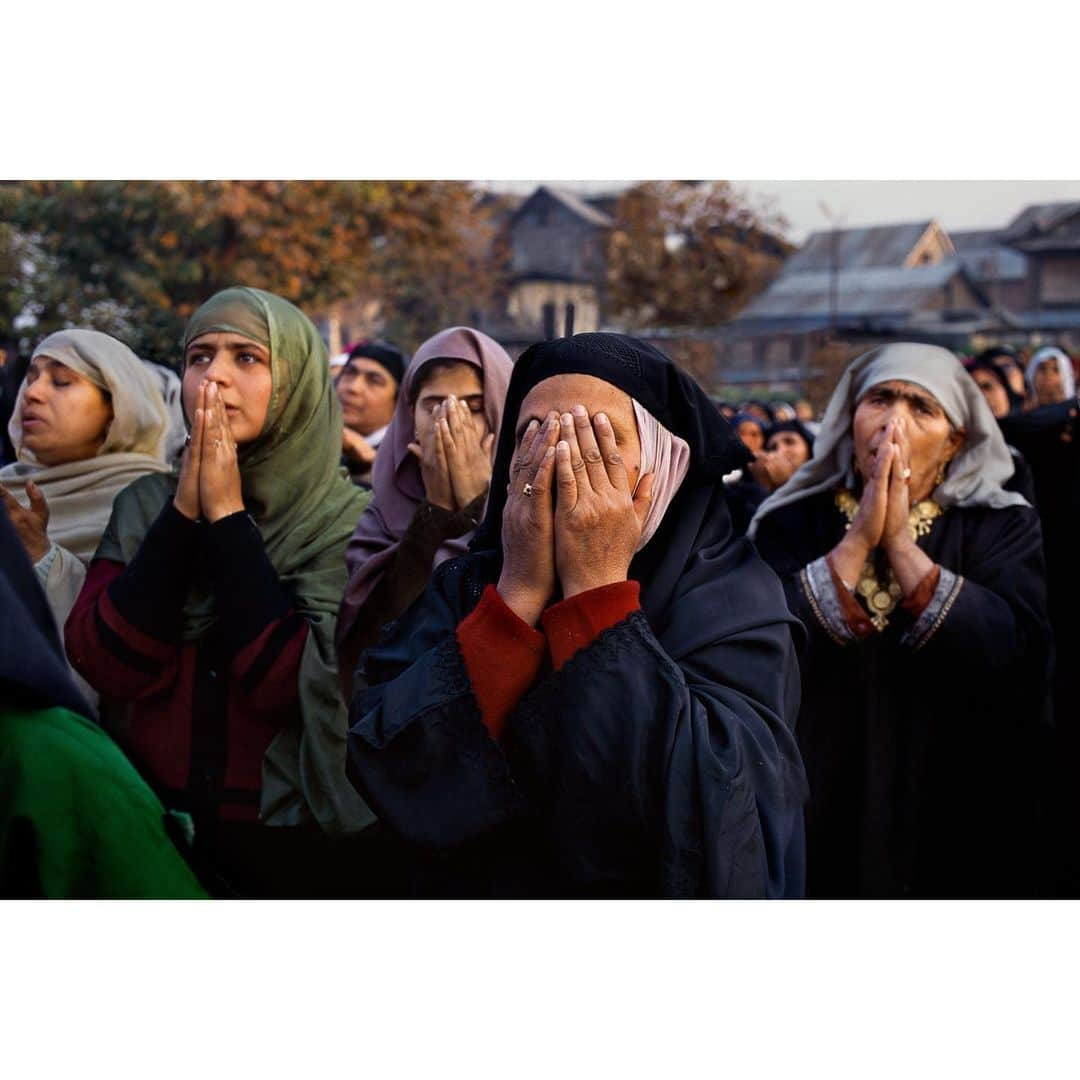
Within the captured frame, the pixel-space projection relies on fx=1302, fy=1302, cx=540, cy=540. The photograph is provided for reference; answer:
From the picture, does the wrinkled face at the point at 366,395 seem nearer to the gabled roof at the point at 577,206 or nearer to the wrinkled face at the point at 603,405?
the wrinkled face at the point at 603,405

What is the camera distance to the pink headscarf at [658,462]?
6.82ft

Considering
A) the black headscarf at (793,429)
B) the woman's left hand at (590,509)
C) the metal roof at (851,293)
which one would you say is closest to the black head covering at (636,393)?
the woman's left hand at (590,509)

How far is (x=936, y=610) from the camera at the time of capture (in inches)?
119

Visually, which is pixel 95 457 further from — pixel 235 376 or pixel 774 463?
pixel 774 463

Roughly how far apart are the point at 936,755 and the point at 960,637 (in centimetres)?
40

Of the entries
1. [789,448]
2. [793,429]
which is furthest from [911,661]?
[793,429]

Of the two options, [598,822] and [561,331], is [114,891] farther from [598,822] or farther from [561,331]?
[561,331]

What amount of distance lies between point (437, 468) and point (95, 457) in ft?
3.11

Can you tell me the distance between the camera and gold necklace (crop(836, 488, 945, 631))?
313 centimetres

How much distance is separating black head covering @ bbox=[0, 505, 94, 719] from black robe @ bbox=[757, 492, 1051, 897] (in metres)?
1.85

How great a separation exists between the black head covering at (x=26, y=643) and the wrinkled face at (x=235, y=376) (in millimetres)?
1210

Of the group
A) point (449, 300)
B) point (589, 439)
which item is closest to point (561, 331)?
point (589, 439)

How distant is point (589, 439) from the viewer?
1.99 metres

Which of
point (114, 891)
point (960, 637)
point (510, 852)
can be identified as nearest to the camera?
point (114, 891)
